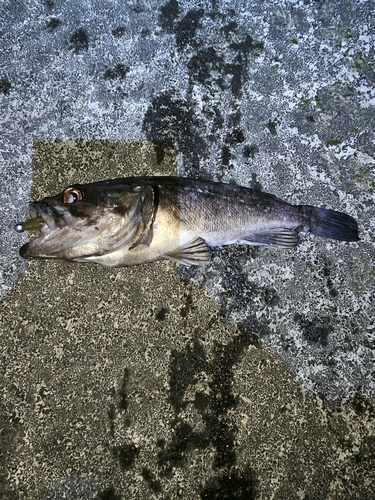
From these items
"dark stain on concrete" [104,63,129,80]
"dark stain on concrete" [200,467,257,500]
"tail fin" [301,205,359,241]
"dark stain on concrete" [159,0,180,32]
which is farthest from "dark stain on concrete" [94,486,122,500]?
"dark stain on concrete" [159,0,180,32]

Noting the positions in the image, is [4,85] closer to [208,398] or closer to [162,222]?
[162,222]

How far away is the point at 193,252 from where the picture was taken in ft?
9.78

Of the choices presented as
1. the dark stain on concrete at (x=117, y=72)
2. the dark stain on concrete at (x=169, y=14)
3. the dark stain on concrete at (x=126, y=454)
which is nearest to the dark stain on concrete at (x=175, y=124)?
the dark stain on concrete at (x=117, y=72)

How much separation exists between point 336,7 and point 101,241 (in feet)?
10.9

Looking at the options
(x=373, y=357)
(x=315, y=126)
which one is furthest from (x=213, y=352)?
(x=315, y=126)

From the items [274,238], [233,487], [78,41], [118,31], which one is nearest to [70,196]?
[274,238]

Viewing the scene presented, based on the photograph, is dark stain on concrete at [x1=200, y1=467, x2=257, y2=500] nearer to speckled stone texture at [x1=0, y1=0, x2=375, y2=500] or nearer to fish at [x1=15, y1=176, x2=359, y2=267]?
speckled stone texture at [x1=0, y1=0, x2=375, y2=500]

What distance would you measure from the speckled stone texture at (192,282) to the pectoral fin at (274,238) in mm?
181

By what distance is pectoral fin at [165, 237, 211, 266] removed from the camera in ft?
9.79

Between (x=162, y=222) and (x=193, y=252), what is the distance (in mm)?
335

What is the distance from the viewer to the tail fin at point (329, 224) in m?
3.31

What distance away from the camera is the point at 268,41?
376 cm

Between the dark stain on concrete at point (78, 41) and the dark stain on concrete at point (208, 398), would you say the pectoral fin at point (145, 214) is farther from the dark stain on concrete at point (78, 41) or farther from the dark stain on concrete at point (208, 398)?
the dark stain on concrete at point (78, 41)

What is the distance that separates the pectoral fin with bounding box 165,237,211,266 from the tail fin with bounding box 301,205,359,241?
964 millimetres
